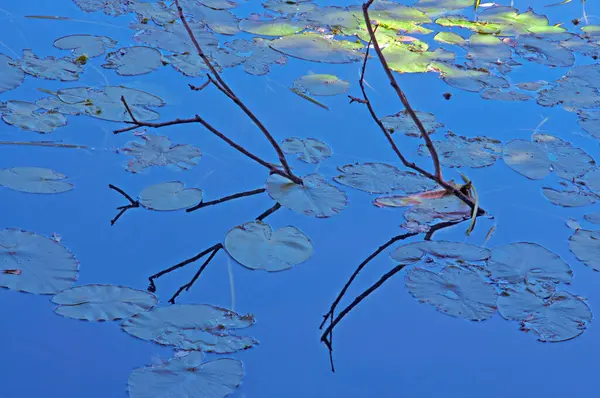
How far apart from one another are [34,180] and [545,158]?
146 cm

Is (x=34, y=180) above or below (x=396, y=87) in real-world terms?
below

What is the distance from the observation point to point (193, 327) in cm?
151

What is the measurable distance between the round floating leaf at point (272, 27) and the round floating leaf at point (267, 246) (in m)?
1.26

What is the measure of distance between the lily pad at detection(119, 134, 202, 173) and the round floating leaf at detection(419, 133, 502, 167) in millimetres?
691

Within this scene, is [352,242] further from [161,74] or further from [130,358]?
[161,74]

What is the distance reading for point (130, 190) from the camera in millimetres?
1946

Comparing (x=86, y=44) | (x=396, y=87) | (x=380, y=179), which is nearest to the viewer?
(x=396, y=87)

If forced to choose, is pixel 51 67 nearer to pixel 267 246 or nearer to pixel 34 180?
pixel 34 180

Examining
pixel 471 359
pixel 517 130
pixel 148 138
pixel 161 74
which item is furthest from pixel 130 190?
pixel 517 130

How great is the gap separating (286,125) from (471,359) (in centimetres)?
102

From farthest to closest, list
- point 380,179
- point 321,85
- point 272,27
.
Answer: point 272,27 < point 321,85 < point 380,179

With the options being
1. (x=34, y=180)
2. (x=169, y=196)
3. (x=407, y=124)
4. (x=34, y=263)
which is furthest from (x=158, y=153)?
(x=407, y=124)

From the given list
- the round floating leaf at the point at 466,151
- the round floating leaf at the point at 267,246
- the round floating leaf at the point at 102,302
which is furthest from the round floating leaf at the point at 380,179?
the round floating leaf at the point at 102,302

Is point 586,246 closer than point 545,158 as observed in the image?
Yes
